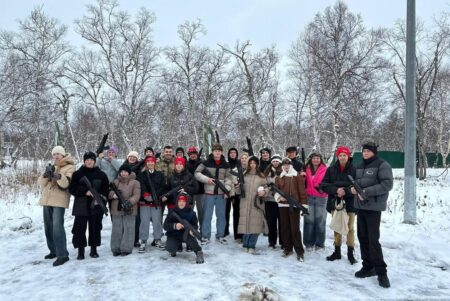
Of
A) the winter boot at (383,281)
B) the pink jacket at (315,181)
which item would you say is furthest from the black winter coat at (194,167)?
the winter boot at (383,281)

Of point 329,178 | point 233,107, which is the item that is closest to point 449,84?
point 233,107

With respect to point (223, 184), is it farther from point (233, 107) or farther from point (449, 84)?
point (449, 84)

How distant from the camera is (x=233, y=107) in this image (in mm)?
29188

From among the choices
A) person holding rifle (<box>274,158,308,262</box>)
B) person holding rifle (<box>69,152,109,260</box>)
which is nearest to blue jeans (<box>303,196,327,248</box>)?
person holding rifle (<box>274,158,308,262</box>)

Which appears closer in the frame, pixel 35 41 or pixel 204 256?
pixel 204 256

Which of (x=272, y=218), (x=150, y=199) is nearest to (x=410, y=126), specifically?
(x=272, y=218)

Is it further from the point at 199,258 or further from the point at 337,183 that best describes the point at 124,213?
the point at 337,183

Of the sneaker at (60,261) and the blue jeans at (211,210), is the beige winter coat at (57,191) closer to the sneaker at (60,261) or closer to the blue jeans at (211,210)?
the sneaker at (60,261)

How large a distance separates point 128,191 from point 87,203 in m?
0.72

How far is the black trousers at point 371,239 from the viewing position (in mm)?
4984

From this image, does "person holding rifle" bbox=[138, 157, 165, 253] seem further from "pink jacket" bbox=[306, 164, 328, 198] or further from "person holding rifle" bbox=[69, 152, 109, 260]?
"pink jacket" bbox=[306, 164, 328, 198]

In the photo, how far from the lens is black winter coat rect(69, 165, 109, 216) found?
5.95m

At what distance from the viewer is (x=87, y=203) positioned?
19.7 ft

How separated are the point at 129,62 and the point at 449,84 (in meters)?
25.6
